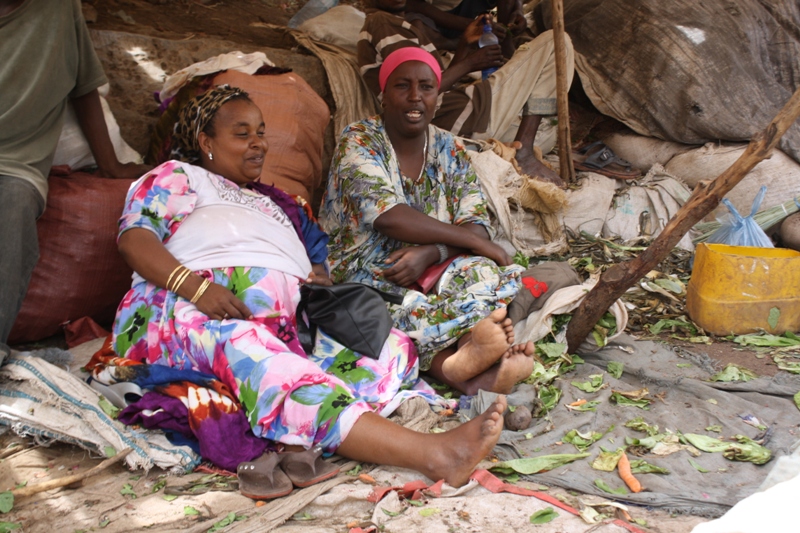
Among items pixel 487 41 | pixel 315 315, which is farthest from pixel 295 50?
pixel 315 315

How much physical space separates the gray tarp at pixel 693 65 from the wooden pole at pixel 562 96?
2.08ft

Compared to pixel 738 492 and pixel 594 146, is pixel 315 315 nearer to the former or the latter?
pixel 738 492

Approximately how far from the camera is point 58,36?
2.70 m

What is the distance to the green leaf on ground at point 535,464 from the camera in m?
1.99

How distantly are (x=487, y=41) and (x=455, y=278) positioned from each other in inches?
78.9

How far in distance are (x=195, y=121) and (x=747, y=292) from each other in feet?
8.46

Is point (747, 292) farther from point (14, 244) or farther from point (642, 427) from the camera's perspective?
point (14, 244)

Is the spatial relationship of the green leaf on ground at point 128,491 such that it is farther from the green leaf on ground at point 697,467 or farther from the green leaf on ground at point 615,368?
the green leaf on ground at point 615,368

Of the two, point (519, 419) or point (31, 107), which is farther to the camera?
point (31, 107)

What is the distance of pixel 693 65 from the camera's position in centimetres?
464

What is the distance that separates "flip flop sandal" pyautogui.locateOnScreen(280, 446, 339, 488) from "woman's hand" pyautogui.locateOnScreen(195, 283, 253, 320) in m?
0.50

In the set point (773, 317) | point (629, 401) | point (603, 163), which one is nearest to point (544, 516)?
point (629, 401)

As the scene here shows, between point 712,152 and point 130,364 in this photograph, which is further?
point 712,152

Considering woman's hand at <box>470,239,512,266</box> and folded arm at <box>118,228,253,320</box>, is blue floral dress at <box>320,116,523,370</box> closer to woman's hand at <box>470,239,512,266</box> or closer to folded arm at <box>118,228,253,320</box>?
woman's hand at <box>470,239,512,266</box>
